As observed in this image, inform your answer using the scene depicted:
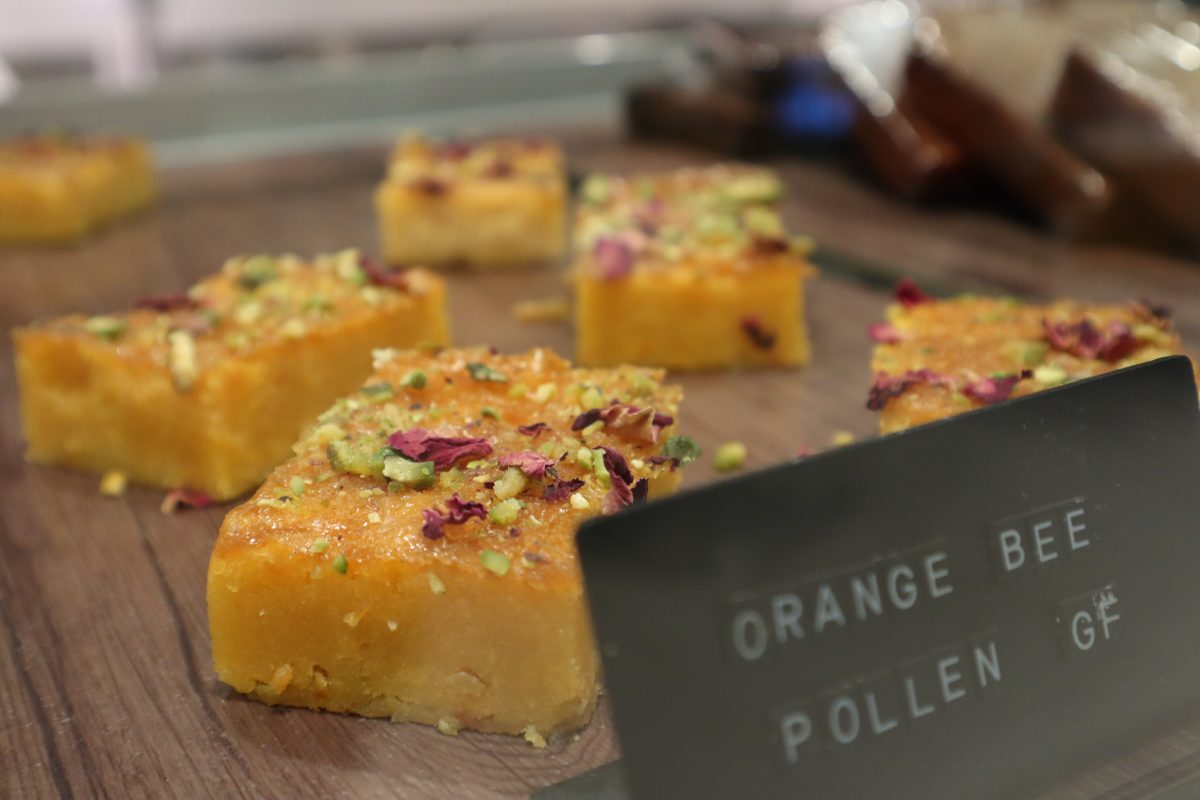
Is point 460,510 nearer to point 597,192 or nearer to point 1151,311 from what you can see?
point 1151,311

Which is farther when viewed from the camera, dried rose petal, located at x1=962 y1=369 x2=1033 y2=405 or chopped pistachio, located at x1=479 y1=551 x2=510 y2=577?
dried rose petal, located at x1=962 y1=369 x2=1033 y2=405

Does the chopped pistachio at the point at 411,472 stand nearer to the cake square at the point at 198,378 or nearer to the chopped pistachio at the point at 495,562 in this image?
the chopped pistachio at the point at 495,562

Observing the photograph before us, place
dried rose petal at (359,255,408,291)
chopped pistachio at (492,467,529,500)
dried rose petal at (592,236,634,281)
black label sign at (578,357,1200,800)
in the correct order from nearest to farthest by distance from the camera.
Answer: black label sign at (578,357,1200,800) → chopped pistachio at (492,467,529,500) → dried rose petal at (359,255,408,291) → dried rose petal at (592,236,634,281)

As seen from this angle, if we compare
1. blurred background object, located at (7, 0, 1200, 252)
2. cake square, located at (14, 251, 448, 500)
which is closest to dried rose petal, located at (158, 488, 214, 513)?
cake square, located at (14, 251, 448, 500)

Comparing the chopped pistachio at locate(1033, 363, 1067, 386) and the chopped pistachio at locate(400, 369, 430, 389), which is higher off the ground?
the chopped pistachio at locate(400, 369, 430, 389)

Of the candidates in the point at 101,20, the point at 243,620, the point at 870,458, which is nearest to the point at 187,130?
the point at 101,20

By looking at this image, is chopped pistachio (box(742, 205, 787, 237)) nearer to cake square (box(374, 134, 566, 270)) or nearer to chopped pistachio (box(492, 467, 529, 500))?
cake square (box(374, 134, 566, 270))

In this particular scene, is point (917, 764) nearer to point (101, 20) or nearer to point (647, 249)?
point (647, 249)
